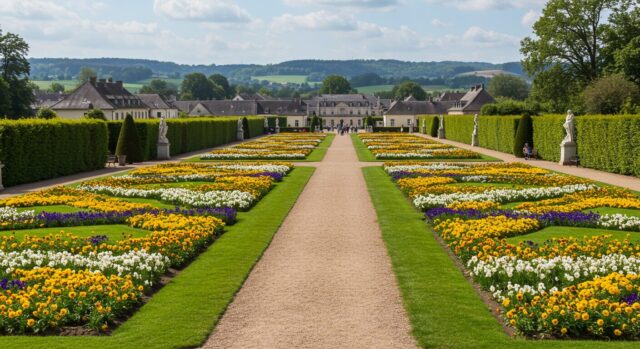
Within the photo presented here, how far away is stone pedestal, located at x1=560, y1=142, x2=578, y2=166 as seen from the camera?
1487 inches

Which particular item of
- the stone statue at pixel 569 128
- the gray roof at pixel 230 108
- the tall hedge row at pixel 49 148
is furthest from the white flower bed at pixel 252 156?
the gray roof at pixel 230 108

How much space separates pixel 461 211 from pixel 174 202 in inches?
326

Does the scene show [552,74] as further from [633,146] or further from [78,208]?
[78,208]

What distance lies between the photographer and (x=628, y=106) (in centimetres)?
5081

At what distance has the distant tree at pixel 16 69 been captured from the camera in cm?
7594

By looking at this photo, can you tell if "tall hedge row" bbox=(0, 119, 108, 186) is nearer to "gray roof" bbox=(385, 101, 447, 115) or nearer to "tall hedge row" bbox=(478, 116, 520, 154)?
"tall hedge row" bbox=(478, 116, 520, 154)

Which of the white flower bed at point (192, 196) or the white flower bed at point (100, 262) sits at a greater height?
the white flower bed at point (100, 262)

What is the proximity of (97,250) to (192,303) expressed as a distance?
3.88 meters

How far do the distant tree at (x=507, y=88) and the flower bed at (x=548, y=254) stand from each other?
157m

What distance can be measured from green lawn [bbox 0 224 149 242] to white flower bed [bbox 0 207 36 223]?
34.3 inches

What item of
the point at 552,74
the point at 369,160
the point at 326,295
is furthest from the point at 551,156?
the point at 326,295

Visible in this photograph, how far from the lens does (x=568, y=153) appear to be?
124 feet

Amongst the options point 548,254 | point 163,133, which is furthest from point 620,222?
point 163,133

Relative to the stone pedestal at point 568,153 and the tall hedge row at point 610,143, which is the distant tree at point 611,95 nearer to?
the stone pedestal at point 568,153
